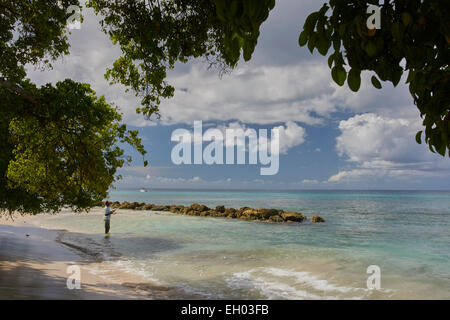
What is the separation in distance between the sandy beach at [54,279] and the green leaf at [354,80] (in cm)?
869

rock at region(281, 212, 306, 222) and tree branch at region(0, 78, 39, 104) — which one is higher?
tree branch at region(0, 78, 39, 104)

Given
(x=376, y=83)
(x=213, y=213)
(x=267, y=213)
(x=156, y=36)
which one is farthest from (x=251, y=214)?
(x=376, y=83)

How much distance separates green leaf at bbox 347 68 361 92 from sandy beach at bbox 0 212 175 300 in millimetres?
8690

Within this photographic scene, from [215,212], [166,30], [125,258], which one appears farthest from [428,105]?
[215,212]

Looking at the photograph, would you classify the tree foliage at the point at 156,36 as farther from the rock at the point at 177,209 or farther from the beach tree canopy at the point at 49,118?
the rock at the point at 177,209

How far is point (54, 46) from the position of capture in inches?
325

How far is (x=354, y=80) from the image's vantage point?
190 cm

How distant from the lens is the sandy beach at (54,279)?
8.04m

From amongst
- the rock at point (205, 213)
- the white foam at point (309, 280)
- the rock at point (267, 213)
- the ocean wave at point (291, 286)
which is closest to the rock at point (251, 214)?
the rock at point (267, 213)

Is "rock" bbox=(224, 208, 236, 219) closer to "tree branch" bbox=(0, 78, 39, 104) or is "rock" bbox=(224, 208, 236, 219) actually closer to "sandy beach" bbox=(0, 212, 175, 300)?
"sandy beach" bbox=(0, 212, 175, 300)

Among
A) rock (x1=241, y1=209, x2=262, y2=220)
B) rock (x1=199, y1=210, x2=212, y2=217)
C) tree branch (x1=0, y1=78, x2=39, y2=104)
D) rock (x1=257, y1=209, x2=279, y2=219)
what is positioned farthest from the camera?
rock (x1=199, y1=210, x2=212, y2=217)

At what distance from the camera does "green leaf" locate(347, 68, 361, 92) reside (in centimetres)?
189

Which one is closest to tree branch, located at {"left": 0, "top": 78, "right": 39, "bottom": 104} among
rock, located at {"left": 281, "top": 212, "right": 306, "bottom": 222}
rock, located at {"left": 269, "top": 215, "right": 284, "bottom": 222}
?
rock, located at {"left": 269, "top": 215, "right": 284, "bottom": 222}
